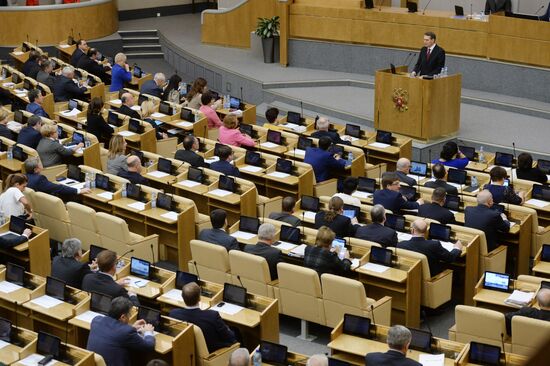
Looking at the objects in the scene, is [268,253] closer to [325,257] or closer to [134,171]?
[325,257]

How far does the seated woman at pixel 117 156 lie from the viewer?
40.4ft

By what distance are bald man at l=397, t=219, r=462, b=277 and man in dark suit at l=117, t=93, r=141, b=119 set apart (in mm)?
7074

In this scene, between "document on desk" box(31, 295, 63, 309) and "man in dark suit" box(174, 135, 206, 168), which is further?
"man in dark suit" box(174, 135, 206, 168)

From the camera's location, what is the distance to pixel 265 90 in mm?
18672

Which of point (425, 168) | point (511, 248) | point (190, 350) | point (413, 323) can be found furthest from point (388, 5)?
point (190, 350)

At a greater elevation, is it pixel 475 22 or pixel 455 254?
pixel 475 22

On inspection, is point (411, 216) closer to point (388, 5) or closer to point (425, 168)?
point (425, 168)

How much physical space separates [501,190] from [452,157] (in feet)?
5.43

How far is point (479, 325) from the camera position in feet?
26.1

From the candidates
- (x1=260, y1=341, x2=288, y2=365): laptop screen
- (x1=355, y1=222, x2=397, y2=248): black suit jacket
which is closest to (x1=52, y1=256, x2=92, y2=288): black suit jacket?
(x1=260, y1=341, x2=288, y2=365): laptop screen

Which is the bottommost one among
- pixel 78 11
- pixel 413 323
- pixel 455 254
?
pixel 413 323

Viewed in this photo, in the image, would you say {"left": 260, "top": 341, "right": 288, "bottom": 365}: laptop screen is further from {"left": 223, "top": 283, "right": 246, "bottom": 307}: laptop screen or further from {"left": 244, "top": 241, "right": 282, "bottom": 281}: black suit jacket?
{"left": 244, "top": 241, "right": 282, "bottom": 281}: black suit jacket

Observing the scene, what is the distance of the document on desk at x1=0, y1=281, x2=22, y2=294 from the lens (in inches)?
349

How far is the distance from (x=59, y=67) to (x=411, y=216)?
10.7 metres
